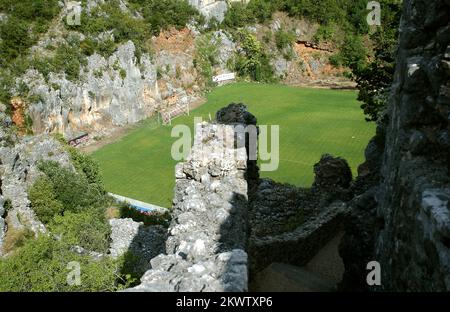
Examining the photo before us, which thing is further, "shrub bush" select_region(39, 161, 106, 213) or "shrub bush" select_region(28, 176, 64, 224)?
"shrub bush" select_region(39, 161, 106, 213)

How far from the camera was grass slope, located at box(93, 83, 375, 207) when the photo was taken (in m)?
25.9

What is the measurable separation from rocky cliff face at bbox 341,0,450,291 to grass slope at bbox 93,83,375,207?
13612 mm

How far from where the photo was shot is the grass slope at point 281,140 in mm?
25906

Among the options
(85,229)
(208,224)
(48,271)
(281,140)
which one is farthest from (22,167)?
(281,140)

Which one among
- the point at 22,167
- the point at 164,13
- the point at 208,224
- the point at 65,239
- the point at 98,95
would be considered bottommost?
the point at 65,239

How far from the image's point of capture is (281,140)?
3047 centimetres

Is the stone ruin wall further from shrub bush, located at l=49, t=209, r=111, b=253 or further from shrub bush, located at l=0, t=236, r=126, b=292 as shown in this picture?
shrub bush, located at l=49, t=209, r=111, b=253

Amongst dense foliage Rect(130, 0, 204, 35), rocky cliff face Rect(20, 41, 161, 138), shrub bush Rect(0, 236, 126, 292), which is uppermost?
dense foliage Rect(130, 0, 204, 35)

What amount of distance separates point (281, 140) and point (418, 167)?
22.1 m

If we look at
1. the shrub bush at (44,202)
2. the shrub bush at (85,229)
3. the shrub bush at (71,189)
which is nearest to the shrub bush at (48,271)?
the shrub bush at (85,229)

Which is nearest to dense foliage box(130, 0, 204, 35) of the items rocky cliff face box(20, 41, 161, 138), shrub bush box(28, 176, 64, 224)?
rocky cliff face box(20, 41, 161, 138)

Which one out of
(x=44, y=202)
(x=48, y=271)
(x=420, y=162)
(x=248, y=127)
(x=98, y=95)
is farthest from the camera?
(x=98, y=95)

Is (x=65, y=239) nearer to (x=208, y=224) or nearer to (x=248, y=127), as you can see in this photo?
(x=248, y=127)

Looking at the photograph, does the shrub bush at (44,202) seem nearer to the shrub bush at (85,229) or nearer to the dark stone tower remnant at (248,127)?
the shrub bush at (85,229)
